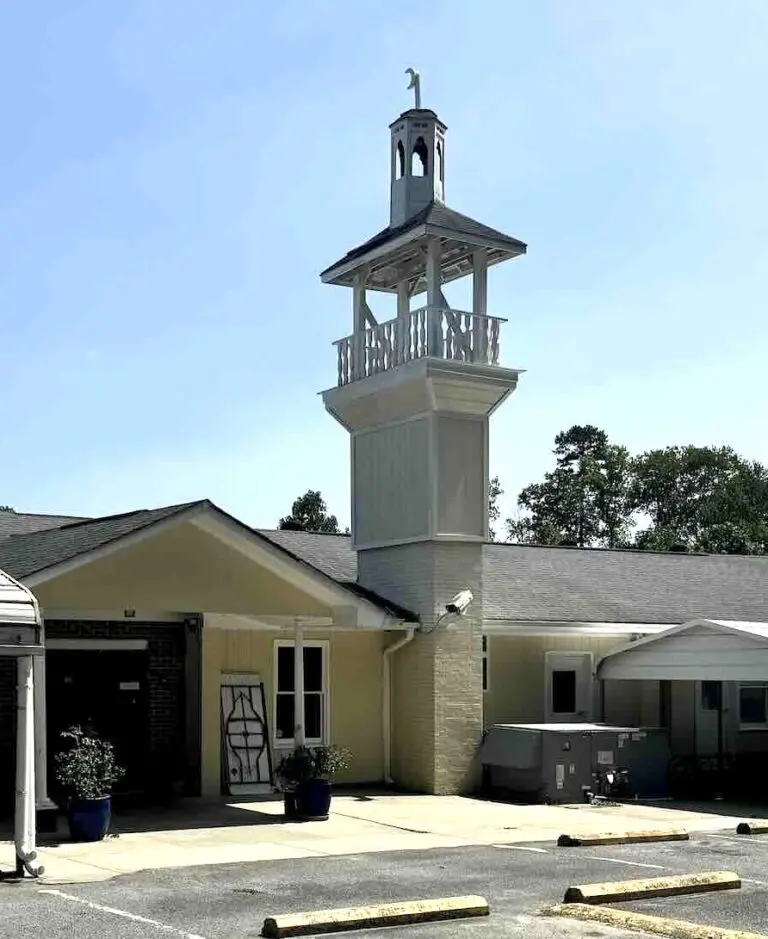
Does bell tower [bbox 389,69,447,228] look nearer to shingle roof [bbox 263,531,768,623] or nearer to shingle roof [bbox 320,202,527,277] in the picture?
shingle roof [bbox 320,202,527,277]

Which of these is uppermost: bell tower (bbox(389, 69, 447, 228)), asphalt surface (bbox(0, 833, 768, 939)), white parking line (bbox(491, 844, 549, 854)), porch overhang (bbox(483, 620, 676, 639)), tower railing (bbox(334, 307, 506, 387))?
bell tower (bbox(389, 69, 447, 228))

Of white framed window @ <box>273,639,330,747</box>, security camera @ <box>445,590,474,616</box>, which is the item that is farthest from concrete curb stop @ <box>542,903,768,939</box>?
white framed window @ <box>273,639,330,747</box>

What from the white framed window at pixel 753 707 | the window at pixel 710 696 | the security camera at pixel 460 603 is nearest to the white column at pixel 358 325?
the security camera at pixel 460 603

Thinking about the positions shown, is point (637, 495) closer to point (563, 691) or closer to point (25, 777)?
point (563, 691)

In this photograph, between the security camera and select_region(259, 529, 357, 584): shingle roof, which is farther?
select_region(259, 529, 357, 584): shingle roof

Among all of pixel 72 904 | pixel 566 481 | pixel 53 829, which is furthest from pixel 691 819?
→ pixel 566 481

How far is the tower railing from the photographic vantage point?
2155 centimetres

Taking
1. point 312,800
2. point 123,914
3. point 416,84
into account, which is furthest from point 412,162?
point 123,914

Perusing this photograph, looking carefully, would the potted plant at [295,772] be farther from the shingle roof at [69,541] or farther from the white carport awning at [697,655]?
the white carport awning at [697,655]

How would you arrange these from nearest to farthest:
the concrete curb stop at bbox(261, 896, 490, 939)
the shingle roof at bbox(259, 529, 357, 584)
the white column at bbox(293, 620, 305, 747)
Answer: the concrete curb stop at bbox(261, 896, 490, 939)
the white column at bbox(293, 620, 305, 747)
the shingle roof at bbox(259, 529, 357, 584)

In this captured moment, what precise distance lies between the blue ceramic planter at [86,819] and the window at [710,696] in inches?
506

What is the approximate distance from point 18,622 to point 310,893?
367 cm

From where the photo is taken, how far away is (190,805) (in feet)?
63.1

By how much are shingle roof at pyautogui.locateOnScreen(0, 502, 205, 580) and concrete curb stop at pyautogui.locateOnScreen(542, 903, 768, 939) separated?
7926 millimetres
